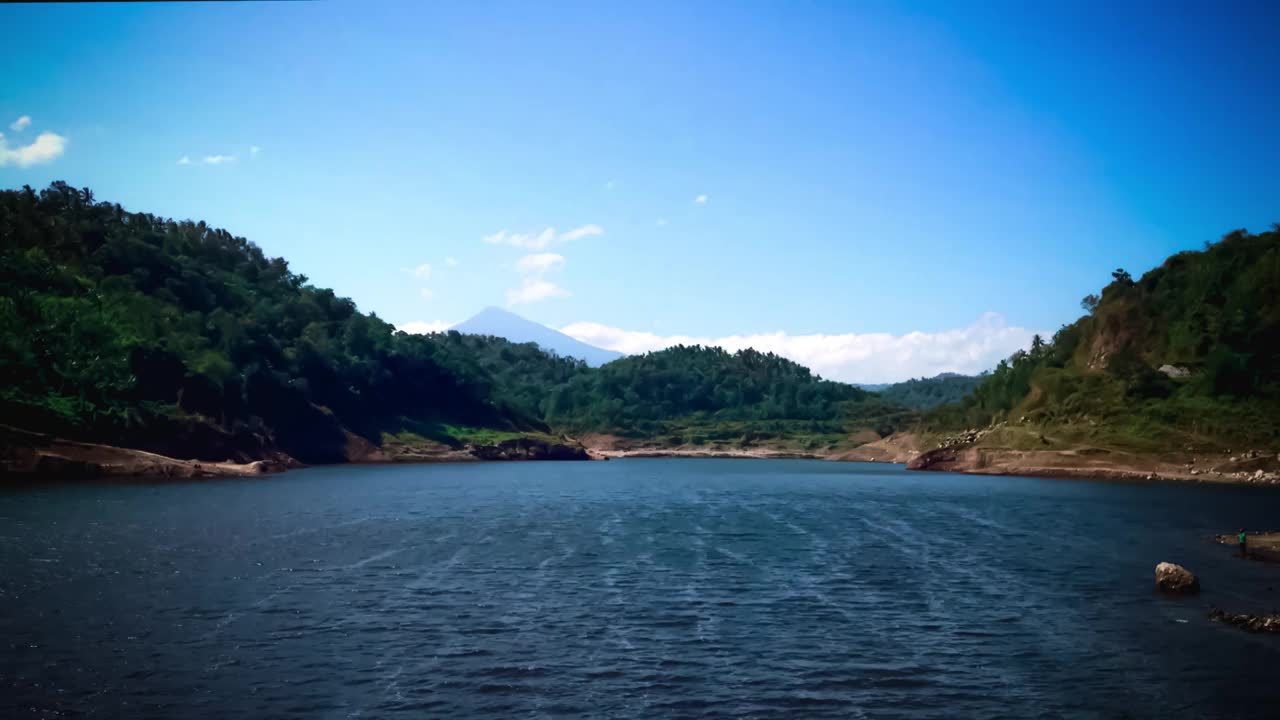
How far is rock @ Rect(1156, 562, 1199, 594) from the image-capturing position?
4384 centimetres

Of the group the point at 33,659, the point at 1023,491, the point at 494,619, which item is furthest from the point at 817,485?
the point at 33,659

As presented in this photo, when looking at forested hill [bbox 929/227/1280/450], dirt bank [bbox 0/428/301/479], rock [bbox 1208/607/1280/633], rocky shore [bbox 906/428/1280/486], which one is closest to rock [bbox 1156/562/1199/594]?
rock [bbox 1208/607/1280/633]

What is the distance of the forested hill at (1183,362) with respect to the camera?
147 m

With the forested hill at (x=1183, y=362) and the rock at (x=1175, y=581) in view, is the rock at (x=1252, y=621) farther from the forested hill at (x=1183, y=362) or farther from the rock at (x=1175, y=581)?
the forested hill at (x=1183, y=362)

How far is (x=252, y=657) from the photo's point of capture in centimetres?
3178

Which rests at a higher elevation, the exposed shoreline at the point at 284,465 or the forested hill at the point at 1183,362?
the forested hill at the point at 1183,362

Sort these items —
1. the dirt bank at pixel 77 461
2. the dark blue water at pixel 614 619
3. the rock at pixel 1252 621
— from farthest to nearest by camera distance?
1. the dirt bank at pixel 77 461
2. the rock at pixel 1252 621
3. the dark blue water at pixel 614 619

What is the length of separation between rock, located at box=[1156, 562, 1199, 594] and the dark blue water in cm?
82

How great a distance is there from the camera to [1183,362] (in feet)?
543

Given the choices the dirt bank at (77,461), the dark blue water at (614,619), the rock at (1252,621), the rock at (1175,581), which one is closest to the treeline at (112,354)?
the dirt bank at (77,461)

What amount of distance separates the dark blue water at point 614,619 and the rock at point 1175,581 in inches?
32.1

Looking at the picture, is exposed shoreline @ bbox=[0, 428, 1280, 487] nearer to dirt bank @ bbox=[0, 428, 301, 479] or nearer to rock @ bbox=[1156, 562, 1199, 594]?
dirt bank @ bbox=[0, 428, 301, 479]

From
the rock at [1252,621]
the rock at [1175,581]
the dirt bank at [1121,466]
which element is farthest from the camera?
the dirt bank at [1121,466]

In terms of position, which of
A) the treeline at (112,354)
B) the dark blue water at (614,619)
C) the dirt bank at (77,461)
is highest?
the treeline at (112,354)
